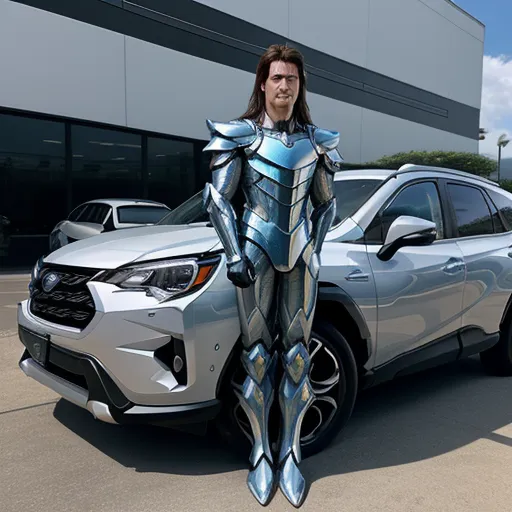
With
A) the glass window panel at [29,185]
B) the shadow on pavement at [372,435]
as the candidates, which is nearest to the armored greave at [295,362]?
the shadow on pavement at [372,435]

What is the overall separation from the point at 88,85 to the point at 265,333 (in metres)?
11.1

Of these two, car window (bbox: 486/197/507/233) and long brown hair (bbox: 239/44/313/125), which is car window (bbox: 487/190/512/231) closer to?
car window (bbox: 486/197/507/233)

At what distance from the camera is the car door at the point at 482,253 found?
12.8 feet

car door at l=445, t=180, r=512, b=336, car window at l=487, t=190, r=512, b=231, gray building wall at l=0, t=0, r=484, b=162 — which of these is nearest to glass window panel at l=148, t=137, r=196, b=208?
gray building wall at l=0, t=0, r=484, b=162

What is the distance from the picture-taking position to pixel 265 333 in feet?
8.18

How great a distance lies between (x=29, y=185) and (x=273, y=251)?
1099cm

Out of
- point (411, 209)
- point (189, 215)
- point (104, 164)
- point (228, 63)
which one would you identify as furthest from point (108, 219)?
point (228, 63)

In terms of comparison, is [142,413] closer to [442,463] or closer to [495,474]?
[442,463]

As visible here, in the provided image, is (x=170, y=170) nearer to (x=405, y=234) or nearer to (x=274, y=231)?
(x=405, y=234)

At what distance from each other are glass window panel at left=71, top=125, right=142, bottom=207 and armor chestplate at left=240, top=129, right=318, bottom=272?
11114 mm

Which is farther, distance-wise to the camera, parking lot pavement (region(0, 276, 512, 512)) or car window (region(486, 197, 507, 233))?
car window (region(486, 197, 507, 233))

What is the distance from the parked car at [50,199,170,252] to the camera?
29.3 ft

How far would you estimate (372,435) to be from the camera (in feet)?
10.8

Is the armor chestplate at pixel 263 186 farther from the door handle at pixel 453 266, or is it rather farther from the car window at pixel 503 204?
the car window at pixel 503 204
